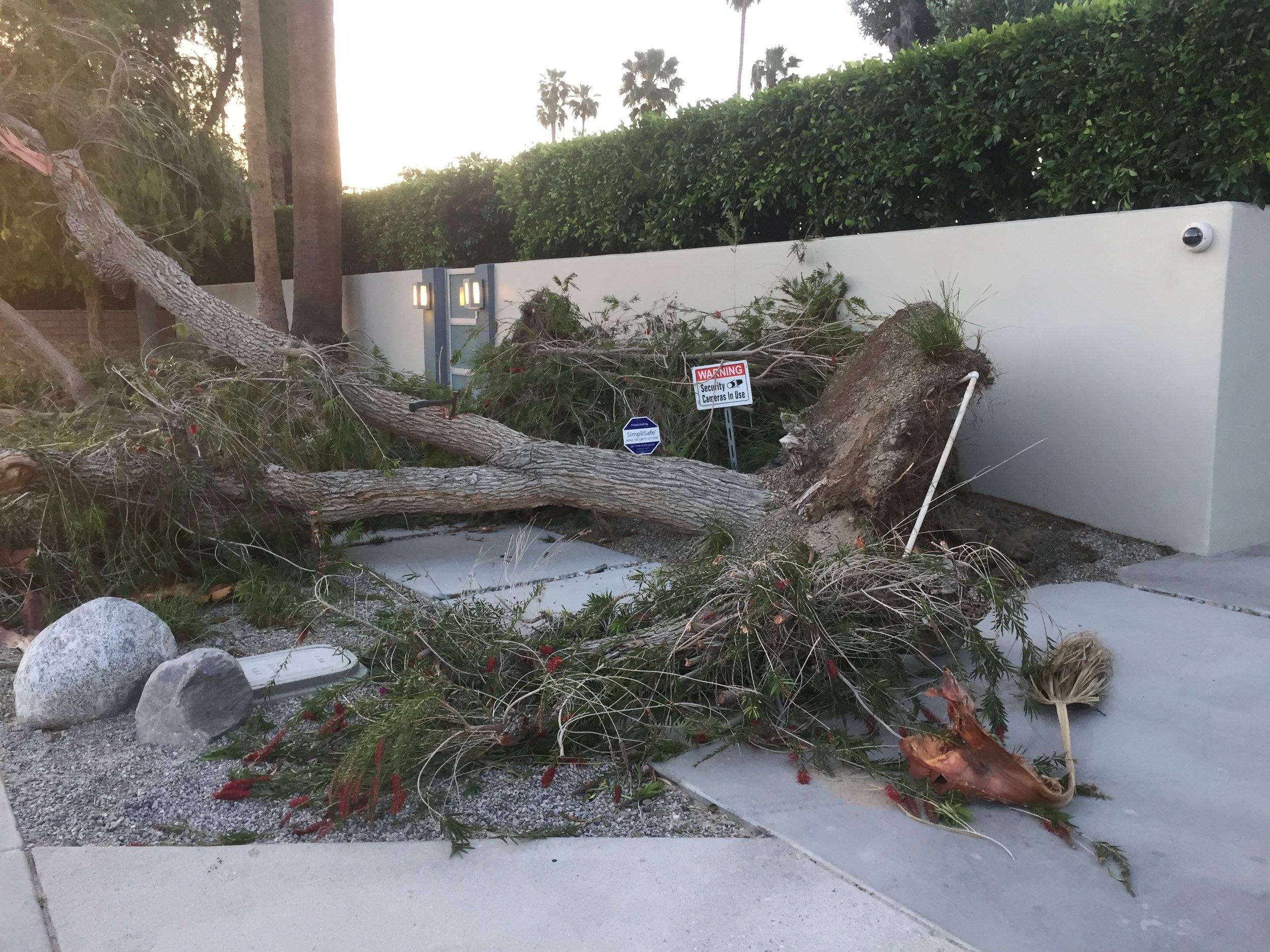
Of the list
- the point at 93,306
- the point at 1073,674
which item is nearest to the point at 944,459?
the point at 1073,674

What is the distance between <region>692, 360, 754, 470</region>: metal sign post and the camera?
6449mm

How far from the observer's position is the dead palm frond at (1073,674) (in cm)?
367

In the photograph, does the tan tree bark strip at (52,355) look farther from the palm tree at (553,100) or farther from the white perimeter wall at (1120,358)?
the palm tree at (553,100)

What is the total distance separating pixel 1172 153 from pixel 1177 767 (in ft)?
12.7

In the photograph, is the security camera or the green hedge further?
the green hedge

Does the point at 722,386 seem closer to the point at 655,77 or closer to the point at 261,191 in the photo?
the point at 261,191

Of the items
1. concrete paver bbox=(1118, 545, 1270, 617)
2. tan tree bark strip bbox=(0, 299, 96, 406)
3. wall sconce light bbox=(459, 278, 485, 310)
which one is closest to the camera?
concrete paver bbox=(1118, 545, 1270, 617)

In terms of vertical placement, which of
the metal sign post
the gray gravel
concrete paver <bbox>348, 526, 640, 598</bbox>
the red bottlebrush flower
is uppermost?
the metal sign post

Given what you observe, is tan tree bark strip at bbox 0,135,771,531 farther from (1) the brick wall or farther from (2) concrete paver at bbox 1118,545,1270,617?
(1) the brick wall

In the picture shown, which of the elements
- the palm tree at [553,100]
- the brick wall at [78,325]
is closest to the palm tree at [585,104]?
the palm tree at [553,100]

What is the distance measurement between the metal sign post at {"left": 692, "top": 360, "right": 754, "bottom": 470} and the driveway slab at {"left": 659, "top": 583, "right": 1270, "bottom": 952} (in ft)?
9.79

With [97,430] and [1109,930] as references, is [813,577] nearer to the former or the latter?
[1109,930]

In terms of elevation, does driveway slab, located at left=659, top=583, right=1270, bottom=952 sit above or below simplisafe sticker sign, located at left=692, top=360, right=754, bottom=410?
below

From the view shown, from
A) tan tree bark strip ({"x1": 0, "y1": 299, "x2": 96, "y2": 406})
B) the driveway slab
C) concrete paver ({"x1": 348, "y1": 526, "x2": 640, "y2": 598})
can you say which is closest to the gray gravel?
the driveway slab
